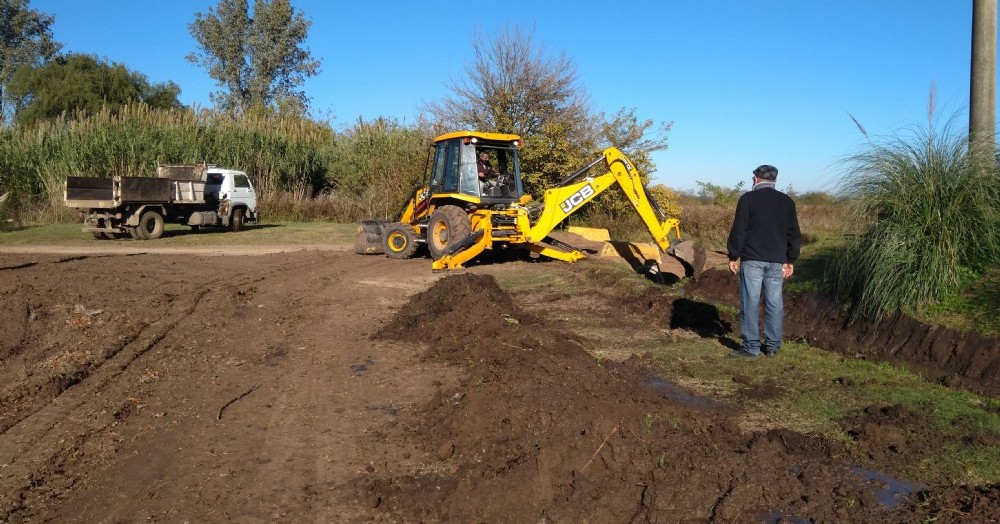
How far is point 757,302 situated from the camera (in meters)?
8.14

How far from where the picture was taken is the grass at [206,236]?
24.0 meters

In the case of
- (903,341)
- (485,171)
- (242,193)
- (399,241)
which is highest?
(485,171)

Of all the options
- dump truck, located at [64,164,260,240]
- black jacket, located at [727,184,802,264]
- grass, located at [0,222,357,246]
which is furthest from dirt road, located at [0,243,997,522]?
grass, located at [0,222,357,246]

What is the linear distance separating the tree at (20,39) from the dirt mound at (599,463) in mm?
58797

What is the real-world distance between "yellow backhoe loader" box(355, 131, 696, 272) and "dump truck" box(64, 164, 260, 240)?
1027 centimetres

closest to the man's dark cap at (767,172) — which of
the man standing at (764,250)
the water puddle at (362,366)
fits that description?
the man standing at (764,250)

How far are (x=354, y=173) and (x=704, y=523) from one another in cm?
3217

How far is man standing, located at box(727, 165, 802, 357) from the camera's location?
807 centimetres

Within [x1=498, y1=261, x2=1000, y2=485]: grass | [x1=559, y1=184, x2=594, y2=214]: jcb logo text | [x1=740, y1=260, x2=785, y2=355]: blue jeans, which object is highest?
[x1=559, y1=184, x2=594, y2=214]: jcb logo text

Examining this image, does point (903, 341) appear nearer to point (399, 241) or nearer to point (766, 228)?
point (766, 228)

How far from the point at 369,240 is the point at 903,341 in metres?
13.8

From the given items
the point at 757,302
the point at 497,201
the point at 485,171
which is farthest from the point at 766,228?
the point at 485,171

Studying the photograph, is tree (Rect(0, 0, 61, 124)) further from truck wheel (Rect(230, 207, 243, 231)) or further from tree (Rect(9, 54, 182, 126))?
truck wheel (Rect(230, 207, 243, 231))

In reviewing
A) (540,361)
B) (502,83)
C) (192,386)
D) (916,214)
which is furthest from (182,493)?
(502,83)
